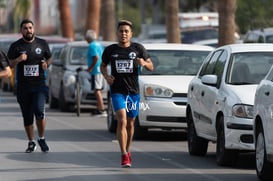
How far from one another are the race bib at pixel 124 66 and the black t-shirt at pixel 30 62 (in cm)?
197

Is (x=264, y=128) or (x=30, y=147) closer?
(x=264, y=128)

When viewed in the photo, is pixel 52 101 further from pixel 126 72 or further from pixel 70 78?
pixel 126 72

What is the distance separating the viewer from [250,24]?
36.6 metres

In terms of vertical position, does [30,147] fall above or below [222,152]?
below

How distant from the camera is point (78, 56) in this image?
26516mm

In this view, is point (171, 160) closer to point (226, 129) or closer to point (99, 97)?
point (226, 129)

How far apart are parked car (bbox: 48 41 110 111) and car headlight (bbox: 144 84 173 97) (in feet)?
23.4

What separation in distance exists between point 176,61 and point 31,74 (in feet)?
13.0

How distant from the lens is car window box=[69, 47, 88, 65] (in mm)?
26344

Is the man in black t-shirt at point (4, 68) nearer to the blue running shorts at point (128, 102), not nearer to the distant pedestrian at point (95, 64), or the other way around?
the blue running shorts at point (128, 102)

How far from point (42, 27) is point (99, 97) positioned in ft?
274

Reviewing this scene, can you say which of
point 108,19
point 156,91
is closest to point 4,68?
point 156,91

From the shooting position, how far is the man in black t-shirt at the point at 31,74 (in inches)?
632

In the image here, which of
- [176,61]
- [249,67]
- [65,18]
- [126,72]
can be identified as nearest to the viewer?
[126,72]
